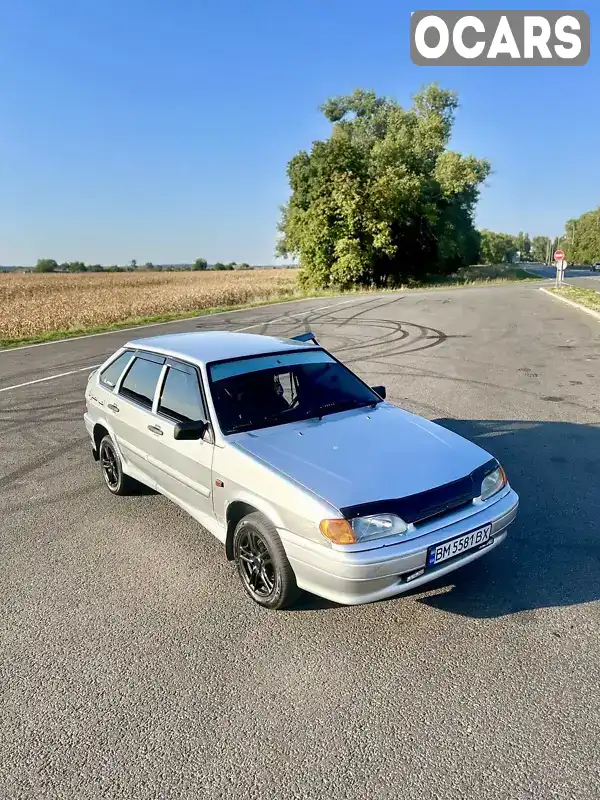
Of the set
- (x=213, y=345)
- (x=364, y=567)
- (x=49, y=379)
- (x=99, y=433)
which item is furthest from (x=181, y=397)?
(x=49, y=379)

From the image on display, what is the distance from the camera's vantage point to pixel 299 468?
329 centimetres

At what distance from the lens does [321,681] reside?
110 inches

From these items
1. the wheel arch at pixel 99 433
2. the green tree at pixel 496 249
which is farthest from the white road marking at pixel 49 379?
the green tree at pixel 496 249

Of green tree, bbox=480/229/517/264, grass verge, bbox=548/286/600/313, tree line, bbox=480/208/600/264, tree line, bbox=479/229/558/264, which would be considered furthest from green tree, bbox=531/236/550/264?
grass verge, bbox=548/286/600/313

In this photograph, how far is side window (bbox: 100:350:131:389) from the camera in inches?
204

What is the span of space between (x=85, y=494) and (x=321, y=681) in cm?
333

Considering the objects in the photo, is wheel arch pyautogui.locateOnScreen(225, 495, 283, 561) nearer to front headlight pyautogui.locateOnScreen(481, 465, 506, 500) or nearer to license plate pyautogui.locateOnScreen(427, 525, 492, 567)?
license plate pyautogui.locateOnScreen(427, 525, 492, 567)

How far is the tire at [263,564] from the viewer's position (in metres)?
3.21

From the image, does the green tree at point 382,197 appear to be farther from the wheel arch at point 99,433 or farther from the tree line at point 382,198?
the wheel arch at point 99,433

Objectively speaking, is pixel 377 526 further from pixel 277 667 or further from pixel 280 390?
pixel 280 390

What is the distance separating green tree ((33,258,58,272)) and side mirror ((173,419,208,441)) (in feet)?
432

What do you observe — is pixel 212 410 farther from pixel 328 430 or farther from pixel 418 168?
pixel 418 168

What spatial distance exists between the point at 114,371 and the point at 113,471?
95 cm

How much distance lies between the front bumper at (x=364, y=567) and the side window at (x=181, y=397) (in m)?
1.29
